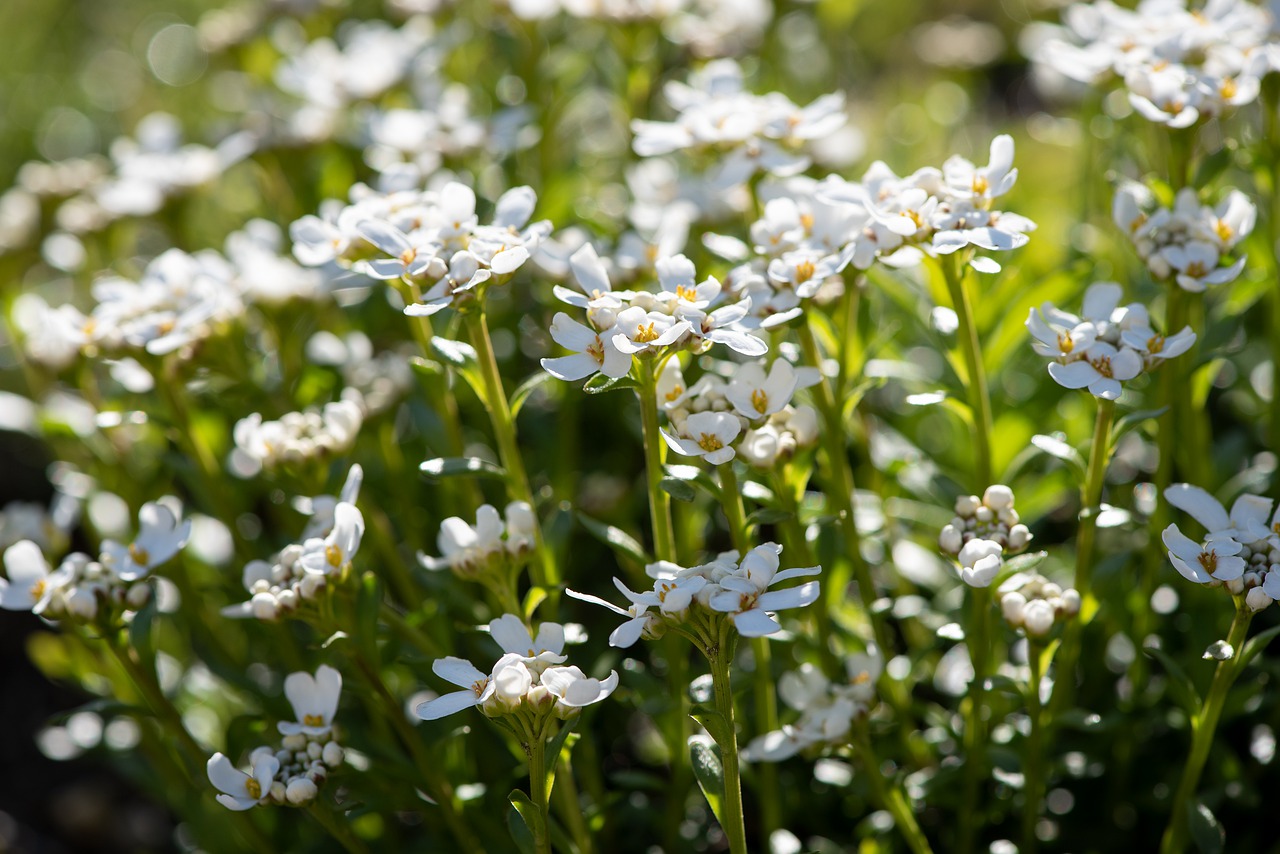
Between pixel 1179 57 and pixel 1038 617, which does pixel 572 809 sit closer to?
pixel 1038 617

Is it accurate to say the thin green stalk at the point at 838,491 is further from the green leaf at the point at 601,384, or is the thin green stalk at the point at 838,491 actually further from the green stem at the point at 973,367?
the green leaf at the point at 601,384

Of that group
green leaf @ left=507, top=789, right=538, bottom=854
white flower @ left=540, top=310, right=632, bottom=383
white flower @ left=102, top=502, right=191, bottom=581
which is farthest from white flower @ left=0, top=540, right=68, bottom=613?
white flower @ left=540, top=310, right=632, bottom=383

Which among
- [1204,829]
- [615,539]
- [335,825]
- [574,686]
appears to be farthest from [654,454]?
[1204,829]

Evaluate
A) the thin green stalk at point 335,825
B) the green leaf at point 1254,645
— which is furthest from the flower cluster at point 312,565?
the green leaf at point 1254,645

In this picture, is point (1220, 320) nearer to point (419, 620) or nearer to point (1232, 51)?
point (1232, 51)

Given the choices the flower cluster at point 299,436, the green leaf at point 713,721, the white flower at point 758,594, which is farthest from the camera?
the flower cluster at point 299,436

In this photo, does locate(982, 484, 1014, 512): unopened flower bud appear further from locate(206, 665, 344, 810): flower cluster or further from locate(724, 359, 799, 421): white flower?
locate(206, 665, 344, 810): flower cluster

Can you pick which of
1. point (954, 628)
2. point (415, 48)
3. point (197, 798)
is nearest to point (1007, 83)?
point (415, 48)
